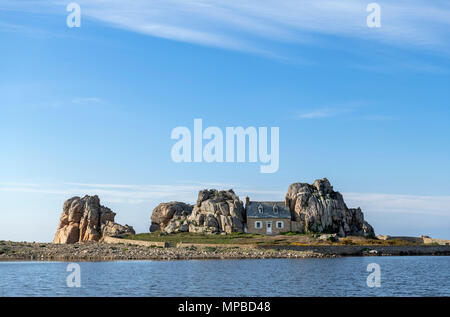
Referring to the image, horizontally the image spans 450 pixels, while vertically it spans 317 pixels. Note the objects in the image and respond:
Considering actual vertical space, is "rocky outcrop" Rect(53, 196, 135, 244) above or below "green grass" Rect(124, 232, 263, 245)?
above

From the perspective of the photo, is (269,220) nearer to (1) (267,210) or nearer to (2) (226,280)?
(1) (267,210)

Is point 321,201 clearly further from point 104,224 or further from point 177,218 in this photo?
point 104,224

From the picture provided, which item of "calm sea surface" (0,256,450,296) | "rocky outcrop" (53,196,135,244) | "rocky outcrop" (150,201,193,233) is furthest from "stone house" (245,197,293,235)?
"calm sea surface" (0,256,450,296)

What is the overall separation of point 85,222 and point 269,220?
3502 centimetres

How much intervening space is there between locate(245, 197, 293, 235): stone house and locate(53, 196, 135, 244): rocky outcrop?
22728mm

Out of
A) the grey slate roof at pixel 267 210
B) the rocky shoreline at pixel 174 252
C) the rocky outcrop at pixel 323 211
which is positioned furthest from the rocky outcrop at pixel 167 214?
the rocky outcrop at pixel 323 211

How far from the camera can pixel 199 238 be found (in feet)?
278

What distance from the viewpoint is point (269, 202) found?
9806cm

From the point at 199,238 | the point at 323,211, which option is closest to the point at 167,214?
the point at 199,238

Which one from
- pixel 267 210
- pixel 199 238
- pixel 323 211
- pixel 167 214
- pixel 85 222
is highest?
pixel 267 210

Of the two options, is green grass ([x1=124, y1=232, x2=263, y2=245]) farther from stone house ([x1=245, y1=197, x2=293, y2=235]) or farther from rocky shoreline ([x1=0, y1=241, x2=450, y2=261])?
rocky shoreline ([x1=0, y1=241, x2=450, y2=261])

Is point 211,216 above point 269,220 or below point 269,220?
above

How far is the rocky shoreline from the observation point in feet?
229
